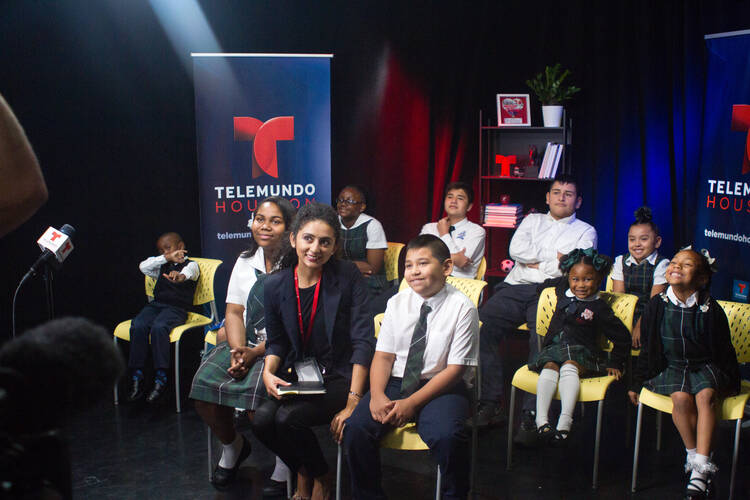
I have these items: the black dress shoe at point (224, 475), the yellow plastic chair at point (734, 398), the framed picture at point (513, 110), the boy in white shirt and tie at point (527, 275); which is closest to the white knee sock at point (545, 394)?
the yellow plastic chair at point (734, 398)

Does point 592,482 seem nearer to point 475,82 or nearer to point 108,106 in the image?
point 475,82

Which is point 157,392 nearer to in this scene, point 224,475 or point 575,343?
point 224,475

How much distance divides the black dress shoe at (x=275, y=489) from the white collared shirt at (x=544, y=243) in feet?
7.28

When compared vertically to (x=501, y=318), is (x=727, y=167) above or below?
above

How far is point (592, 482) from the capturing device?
335 cm

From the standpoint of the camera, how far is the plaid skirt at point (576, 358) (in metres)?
3.47

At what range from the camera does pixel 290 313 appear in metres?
3.01

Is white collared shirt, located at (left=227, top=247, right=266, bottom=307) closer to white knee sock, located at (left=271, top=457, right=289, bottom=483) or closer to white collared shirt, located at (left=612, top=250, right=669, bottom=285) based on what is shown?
white knee sock, located at (left=271, top=457, right=289, bottom=483)

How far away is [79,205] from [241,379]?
2.81 m

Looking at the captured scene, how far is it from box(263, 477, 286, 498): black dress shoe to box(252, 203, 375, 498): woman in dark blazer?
0.72ft

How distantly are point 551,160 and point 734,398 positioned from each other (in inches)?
112

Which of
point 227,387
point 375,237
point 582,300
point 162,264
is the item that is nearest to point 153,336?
point 162,264

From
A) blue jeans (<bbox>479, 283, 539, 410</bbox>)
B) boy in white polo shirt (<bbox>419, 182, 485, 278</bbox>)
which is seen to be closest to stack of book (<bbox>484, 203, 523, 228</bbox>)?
boy in white polo shirt (<bbox>419, 182, 485, 278</bbox>)

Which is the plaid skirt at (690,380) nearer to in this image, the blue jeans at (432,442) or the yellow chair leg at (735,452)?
the yellow chair leg at (735,452)
